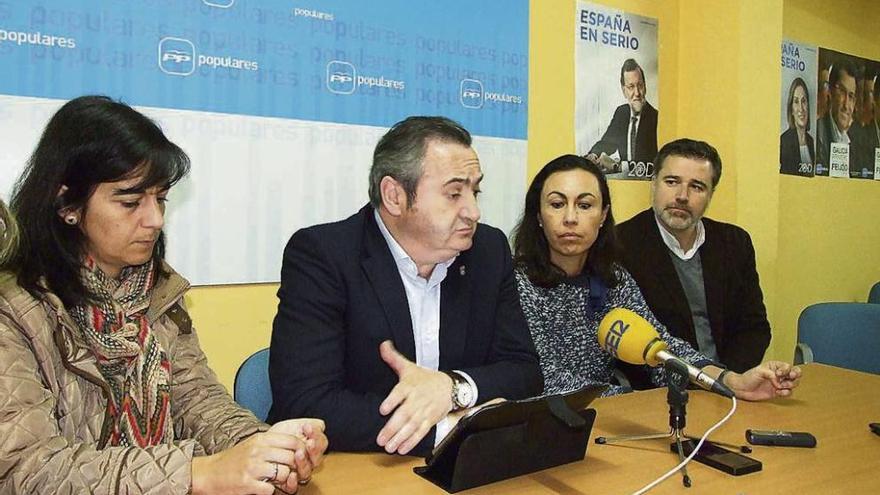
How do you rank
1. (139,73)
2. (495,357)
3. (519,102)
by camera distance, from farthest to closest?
(519,102) → (139,73) → (495,357)

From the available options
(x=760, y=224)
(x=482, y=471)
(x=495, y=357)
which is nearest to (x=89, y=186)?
(x=482, y=471)

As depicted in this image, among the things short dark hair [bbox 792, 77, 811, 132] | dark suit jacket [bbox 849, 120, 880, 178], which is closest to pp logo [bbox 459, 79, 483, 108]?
short dark hair [bbox 792, 77, 811, 132]

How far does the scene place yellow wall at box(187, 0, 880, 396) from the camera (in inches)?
118

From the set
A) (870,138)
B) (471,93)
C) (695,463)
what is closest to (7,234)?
(695,463)

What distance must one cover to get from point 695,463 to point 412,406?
2.12 ft

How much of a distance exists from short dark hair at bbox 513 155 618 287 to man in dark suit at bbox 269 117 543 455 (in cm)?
47

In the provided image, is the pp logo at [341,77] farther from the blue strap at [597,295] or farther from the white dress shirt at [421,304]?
the blue strap at [597,295]

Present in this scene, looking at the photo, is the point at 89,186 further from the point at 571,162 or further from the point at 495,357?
the point at 571,162

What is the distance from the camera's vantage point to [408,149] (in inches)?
A: 77.6

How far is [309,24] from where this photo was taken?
2.93 meters

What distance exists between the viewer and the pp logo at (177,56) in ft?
8.60

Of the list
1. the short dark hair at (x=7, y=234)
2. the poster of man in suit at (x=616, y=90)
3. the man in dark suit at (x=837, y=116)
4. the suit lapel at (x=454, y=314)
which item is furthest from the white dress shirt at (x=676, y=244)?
the short dark hair at (x=7, y=234)

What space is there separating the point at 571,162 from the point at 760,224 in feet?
7.00

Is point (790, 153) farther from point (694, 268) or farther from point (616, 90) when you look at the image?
point (694, 268)
